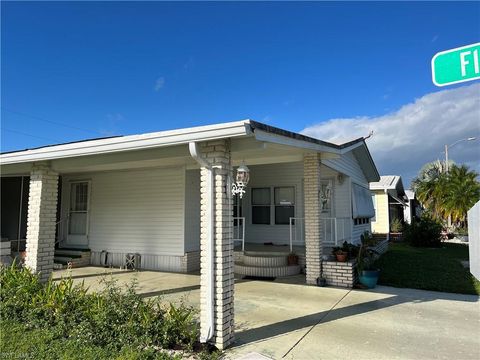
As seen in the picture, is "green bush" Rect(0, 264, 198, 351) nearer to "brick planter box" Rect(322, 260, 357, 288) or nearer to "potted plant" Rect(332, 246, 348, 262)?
"brick planter box" Rect(322, 260, 357, 288)

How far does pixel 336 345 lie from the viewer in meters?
4.48

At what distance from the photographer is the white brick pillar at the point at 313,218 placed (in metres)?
8.05

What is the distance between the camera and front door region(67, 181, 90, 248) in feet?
38.5

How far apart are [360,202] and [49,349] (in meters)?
12.3

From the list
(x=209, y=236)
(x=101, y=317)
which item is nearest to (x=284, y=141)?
(x=209, y=236)

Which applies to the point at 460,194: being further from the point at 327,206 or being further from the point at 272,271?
the point at 272,271

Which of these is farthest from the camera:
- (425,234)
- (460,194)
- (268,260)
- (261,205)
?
(460,194)

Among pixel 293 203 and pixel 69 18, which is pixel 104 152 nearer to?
pixel 293 203

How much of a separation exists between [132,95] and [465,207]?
23.4 meters

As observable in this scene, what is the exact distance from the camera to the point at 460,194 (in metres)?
21.4

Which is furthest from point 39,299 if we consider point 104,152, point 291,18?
point 291,18

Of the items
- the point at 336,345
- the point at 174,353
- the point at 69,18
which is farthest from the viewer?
the point at 69,18

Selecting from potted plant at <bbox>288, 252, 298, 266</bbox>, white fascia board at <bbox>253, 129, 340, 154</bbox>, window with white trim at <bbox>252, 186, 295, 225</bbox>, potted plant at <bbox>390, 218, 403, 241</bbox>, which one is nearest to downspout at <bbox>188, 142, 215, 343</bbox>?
white fascia board at <bbox>253, 129, 340, 154</bbox>

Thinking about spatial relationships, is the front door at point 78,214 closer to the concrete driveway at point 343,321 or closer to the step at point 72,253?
the step at point 72,253
